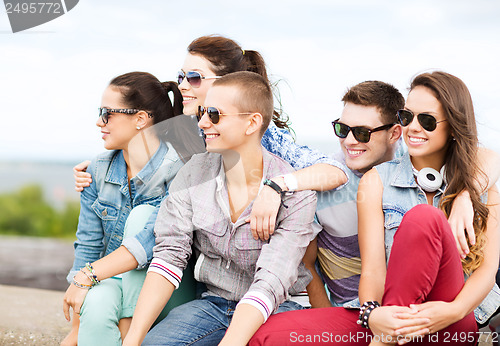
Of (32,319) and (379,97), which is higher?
(379,97)

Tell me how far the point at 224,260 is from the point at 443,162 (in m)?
1.24

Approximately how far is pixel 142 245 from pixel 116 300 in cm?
30

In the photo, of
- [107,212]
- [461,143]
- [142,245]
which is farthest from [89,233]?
[461,143]

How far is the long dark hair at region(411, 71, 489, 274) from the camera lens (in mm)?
2760

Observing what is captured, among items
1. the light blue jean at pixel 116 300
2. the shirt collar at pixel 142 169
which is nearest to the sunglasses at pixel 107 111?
the shirt collar at pixel 142 169

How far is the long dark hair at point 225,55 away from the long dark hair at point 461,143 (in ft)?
3.79

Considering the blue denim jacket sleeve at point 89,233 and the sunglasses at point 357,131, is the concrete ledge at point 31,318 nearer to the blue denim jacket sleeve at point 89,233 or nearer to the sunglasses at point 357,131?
the blue denim jacket sleeve at point 89,233

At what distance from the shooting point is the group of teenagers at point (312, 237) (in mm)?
2506

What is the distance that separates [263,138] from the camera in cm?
335

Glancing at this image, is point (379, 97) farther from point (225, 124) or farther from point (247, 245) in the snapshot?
point (247, 245)

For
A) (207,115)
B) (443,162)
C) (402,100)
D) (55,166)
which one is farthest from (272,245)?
(55,166)

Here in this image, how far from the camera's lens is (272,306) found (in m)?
2.63

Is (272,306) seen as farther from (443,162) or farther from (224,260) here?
(443,162)

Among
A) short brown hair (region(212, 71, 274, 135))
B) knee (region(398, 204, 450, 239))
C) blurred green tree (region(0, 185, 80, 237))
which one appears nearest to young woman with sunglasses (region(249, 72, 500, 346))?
knee (region(398, 204, 450, 239))
